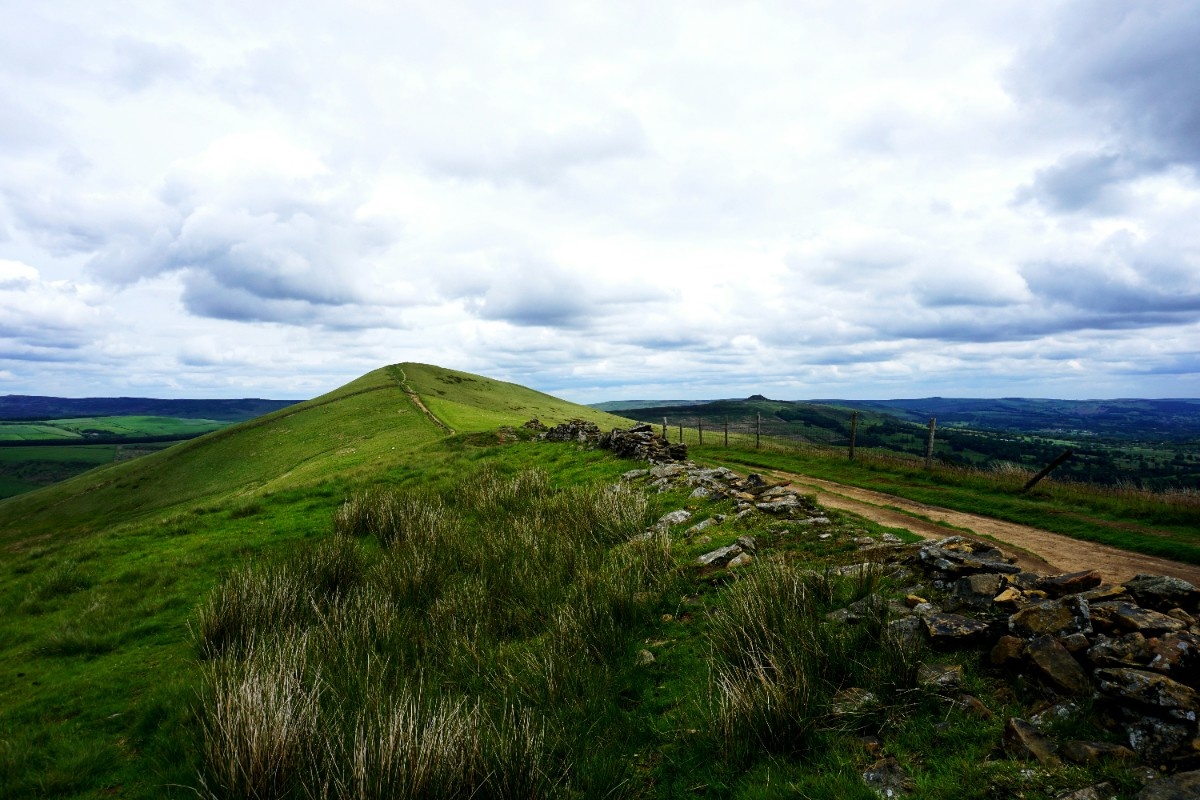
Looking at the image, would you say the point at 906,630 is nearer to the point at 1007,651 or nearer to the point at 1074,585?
the point at 1007,651

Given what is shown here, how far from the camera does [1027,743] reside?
14.1 feet

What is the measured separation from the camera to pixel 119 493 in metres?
56.0

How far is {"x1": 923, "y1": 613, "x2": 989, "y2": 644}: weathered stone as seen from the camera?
5758mm

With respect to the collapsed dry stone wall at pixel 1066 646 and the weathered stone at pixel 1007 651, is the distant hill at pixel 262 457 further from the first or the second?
the weathered stone at pixel 1007 651

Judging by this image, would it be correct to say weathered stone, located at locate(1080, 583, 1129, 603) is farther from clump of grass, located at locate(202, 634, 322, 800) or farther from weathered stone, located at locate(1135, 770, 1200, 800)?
clump of grass, located at locate(202, 634, 322, 800)

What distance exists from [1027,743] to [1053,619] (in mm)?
1847

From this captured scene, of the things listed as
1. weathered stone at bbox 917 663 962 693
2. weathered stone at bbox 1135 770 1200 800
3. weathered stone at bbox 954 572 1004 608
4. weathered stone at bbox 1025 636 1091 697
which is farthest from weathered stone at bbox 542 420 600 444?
weathered stone at bbox 1135 770 1200 800

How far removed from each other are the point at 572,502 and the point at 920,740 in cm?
1082

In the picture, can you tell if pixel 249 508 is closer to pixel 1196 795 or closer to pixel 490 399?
pixel 1196 795

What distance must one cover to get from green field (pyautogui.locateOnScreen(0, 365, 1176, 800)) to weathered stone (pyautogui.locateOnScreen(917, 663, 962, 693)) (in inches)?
5.6

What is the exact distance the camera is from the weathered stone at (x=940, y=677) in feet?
17.2

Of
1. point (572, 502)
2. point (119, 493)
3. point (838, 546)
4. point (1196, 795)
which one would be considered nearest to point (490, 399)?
point (119, 493)

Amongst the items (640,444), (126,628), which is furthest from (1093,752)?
(640,444)

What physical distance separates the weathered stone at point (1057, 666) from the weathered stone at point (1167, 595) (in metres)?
1.70
